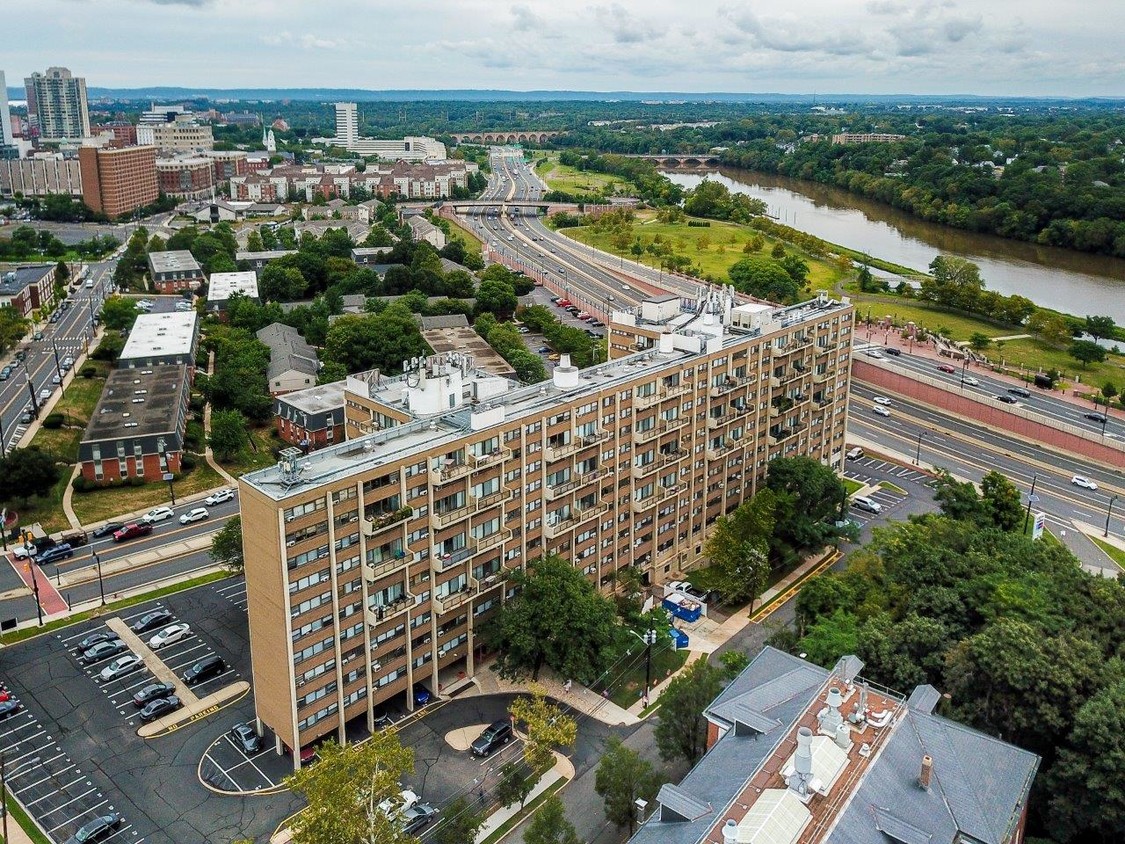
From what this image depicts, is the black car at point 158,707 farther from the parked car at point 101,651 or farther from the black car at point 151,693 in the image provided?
the parked car at point 101,651

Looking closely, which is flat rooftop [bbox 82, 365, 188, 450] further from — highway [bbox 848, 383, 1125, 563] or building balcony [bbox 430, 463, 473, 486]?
highway [bbox 848, 383, 1125, 563]

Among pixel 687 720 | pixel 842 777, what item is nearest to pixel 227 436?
pixel 687 720

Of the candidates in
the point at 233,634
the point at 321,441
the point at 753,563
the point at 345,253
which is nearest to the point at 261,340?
the point at 321,441

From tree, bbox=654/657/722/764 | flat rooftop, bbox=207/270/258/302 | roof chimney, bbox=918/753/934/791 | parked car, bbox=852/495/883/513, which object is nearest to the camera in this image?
roof chimney, bbox=918/753/934/791

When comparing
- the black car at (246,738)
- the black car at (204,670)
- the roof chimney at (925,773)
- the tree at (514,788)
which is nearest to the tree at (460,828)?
the tree at (514,788)

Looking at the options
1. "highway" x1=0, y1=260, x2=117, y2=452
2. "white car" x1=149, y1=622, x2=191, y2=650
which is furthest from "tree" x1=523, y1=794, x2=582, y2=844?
"highway" x1=0, y1=260, x2=117, y2=452

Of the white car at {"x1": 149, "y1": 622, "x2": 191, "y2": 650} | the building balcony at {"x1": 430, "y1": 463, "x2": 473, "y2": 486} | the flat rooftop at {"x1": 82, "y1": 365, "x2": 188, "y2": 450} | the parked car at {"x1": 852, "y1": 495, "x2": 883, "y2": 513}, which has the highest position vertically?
the building balcony at {"x1": 430, "y1": 463, "x2": 473, "y2": 486}
